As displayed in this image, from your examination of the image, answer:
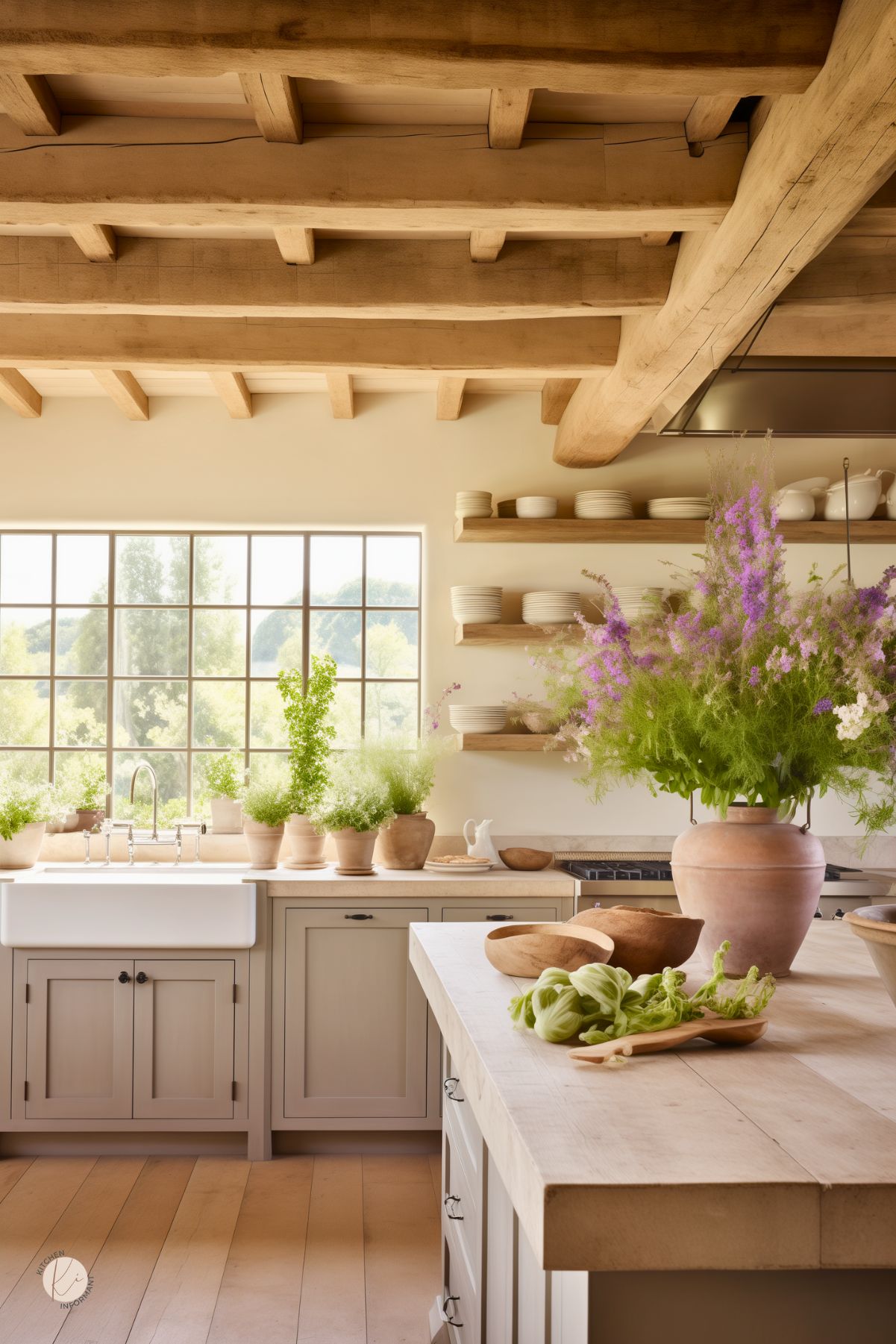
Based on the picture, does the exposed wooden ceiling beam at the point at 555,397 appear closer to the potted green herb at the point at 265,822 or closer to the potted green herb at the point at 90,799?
the potted green herb at the point at 265,822

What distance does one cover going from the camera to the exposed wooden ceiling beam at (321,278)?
3.22 meters

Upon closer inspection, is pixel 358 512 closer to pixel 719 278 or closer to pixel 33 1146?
pixel 719 278

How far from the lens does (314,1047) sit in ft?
13.2

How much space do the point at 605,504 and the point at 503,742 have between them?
1078 millimetres

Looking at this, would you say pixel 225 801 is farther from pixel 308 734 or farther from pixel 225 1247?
pixel 225 1247

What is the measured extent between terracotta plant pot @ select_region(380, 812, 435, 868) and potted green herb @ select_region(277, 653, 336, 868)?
265mm

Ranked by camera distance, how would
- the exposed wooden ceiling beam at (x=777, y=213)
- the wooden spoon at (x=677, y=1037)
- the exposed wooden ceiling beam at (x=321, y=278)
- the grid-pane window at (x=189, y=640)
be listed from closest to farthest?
the wooden spoon at (x=677, y=1037), the exposed wooden ceiling beam at (x=777, y=213), the exposed wooden ceiling beam at (x=321, y=278), the grid-pane window at (x=189, y=640)

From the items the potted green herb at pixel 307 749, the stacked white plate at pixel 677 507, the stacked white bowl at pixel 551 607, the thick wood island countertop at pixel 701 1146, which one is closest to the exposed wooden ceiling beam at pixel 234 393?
the potted green herb at pixel 307 749

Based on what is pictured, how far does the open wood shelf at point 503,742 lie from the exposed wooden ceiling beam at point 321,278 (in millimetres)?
1824

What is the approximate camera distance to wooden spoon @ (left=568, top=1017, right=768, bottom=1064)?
1304mm

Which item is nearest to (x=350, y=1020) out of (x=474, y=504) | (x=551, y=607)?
(x=551, y=607)

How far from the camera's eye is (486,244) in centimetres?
310

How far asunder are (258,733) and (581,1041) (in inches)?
146

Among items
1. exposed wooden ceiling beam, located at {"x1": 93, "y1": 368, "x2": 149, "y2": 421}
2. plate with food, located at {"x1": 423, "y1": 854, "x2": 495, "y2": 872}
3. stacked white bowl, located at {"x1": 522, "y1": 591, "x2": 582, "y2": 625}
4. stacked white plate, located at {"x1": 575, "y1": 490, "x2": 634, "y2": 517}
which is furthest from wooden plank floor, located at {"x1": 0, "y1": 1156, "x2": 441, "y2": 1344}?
exposed wooden ceiling beam, located at {"x1": 93, "y1": 368, "x2": 149, "y2": 421}
